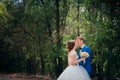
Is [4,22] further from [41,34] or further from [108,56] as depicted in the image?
[108,56]

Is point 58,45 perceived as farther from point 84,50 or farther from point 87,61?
point 84,50

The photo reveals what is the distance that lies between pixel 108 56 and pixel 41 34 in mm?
14003

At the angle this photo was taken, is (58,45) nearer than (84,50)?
No

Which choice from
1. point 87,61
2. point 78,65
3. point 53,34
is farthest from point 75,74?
point 53,34

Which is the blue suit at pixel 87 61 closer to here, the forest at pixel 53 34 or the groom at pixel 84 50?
the groom at pixel 84 50

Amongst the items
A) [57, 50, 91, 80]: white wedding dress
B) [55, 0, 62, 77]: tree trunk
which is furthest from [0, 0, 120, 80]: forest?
[57, 50, 91, 80]: white wedding dress

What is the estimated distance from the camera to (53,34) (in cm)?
4472

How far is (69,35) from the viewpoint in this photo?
127ft

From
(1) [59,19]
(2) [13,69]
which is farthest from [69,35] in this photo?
(2) [13,69]

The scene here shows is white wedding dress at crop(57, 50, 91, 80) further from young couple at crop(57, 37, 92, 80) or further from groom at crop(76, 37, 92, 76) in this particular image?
groom at crop(76, 37, 92, 76)

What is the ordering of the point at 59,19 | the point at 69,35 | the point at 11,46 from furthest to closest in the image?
the point at 11,46
the point at 59,19
the point at 69,35

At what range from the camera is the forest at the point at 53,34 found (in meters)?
32.4

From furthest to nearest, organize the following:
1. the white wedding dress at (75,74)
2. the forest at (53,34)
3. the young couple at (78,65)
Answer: the forest at (53,34) → the white wedding dress at (75,74) → the young couple at (78,65)

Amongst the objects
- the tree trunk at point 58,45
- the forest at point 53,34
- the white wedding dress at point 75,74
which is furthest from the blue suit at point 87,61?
the tree trunk at point 58,45
